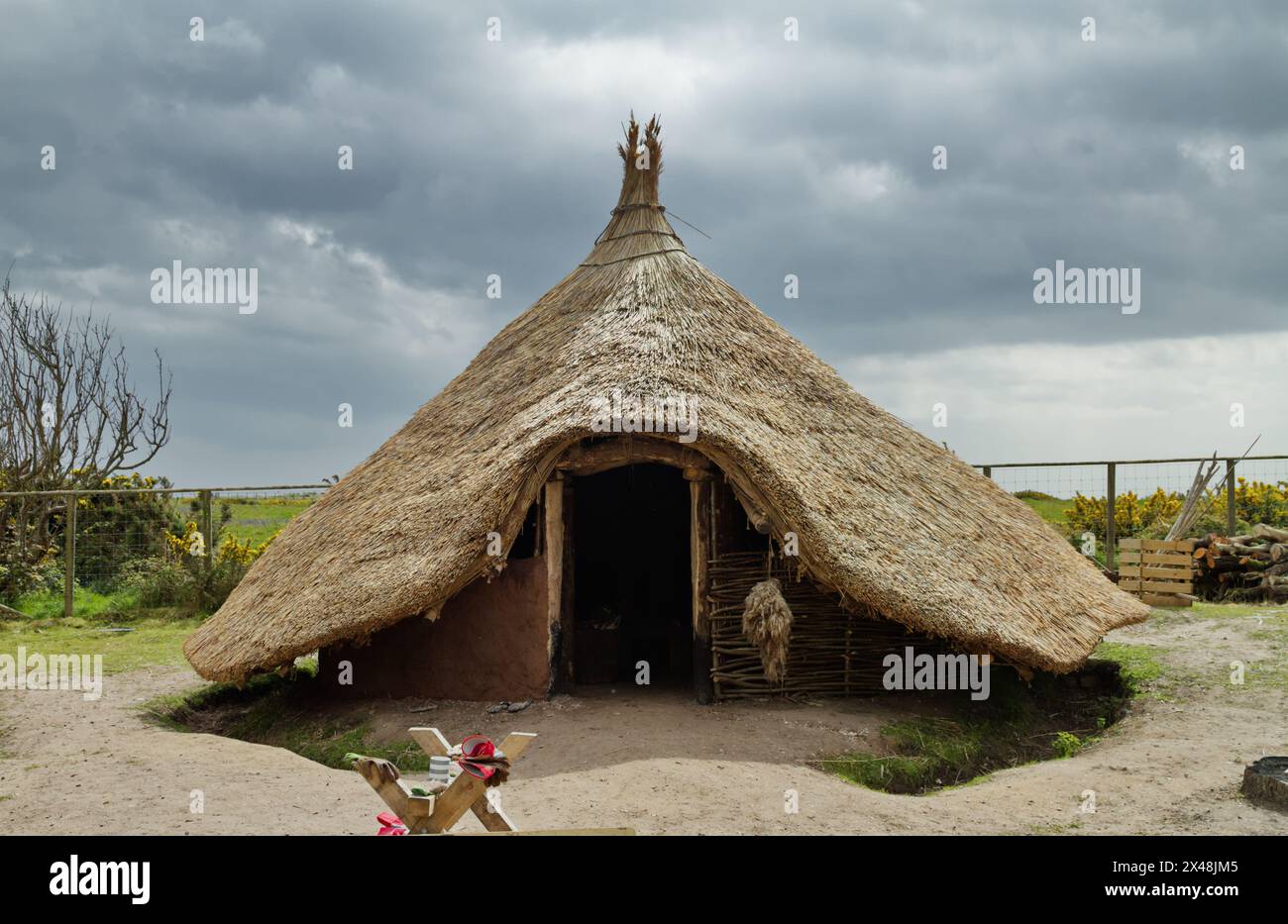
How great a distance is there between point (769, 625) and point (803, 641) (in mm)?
1043

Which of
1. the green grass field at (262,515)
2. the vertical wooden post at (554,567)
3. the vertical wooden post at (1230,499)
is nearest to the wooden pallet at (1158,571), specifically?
the vertical wooden post at (1230,499)

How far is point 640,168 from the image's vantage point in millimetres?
12867

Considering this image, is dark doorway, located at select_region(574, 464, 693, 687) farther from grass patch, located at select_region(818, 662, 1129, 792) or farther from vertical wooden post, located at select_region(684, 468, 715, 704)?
grass patch, located at select_region(818, 662, 1129, 792)

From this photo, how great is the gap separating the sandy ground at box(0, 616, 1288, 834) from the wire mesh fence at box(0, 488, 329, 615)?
652 cm

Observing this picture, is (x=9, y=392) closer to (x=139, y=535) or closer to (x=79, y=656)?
(x=139, y=535)

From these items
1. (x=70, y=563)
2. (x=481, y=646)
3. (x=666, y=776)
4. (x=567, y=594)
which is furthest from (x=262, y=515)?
(x=666, y=776)

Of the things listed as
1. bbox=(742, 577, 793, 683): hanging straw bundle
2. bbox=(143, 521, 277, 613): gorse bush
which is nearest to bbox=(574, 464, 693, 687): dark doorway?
bbox=(742, 577, 793, 683): hanging straw bundle

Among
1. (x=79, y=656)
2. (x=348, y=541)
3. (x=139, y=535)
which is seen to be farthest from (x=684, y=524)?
(x=139, y=535)

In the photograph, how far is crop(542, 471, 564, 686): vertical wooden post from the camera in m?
9.07

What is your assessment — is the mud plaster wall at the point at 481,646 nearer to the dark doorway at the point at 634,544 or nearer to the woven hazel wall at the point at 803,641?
the woven hazel wall at the point at 803,641

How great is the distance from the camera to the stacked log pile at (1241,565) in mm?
15367
